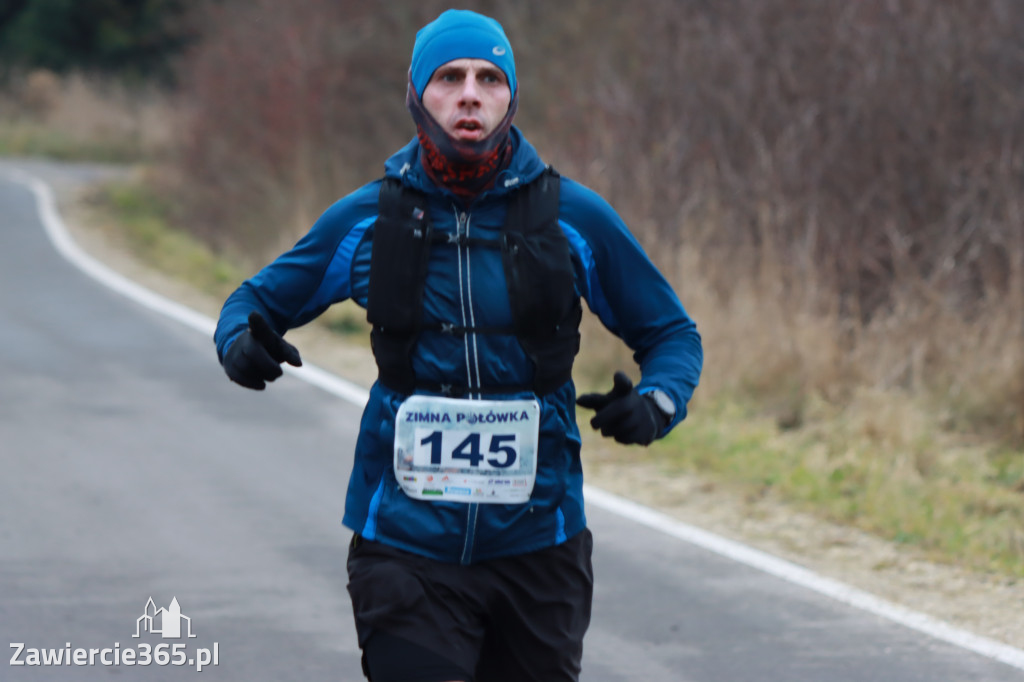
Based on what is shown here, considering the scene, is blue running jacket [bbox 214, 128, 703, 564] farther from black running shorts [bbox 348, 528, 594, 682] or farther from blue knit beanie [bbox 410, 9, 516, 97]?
blue knit beanie [bbox 410, 9, 516, 97]

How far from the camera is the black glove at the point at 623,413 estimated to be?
2924 millimetres

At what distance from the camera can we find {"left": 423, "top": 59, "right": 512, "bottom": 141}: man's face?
2973 mm

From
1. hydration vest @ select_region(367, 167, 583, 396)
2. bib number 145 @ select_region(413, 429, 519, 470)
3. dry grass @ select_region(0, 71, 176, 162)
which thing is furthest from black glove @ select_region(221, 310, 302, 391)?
dry grass @ select_region(0, 71, 176, 162)

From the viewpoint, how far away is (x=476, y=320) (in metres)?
2.98

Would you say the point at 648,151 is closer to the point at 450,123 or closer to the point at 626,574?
the point at 626,574

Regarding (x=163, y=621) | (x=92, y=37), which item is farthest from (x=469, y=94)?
(x=92, y=37)

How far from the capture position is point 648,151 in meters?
12.3

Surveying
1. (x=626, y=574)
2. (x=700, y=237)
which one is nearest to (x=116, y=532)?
(x=626, y=574)

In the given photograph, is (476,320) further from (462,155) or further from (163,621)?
(163,621)

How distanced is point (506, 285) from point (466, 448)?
1.05 ft

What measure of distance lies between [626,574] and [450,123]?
134 inches

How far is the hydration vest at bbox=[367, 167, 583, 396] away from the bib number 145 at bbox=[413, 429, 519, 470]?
0.28 ft

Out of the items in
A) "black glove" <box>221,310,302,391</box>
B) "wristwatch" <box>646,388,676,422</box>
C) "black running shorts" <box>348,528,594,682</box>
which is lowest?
"black running shorts" <box>348,528,594,682</box>

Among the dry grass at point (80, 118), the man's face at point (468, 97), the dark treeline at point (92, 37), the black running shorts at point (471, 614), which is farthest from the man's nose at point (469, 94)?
the dark treeline at point (92, 37)
